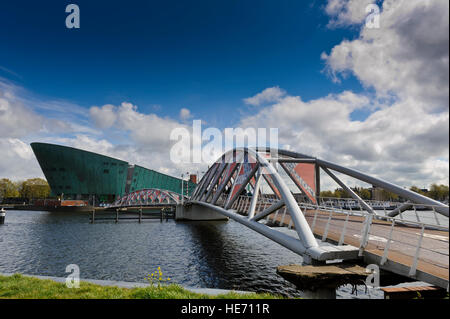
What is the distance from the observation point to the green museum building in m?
A: 95.6

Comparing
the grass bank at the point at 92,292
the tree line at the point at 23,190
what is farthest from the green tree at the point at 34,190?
the grass bank at the point at 92,292

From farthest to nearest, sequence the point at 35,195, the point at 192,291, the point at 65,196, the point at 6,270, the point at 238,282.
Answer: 1. the point at 35,195
2. the point at 65,196
3. the point at 6,270
4. the point at 238,282
5. the point at 192,291

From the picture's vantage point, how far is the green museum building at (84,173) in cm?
9562

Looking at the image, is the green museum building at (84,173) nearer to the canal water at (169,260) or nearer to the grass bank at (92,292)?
the canal water at (169,260)

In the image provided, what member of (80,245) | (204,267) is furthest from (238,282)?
(80,245)

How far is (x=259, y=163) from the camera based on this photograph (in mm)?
17312

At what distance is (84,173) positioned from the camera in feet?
331

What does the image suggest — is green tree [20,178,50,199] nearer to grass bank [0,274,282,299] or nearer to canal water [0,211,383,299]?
canal water [0,211,383,299]

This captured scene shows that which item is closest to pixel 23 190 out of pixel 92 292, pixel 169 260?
pixel 169 260

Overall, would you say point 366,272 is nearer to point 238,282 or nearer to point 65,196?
point 238,282

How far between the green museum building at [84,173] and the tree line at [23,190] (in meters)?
28.8

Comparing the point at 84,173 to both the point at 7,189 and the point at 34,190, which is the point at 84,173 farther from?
the point at 7,189

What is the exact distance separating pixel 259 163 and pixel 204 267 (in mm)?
8312

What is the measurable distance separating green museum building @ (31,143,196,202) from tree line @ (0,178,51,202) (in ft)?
94.6
